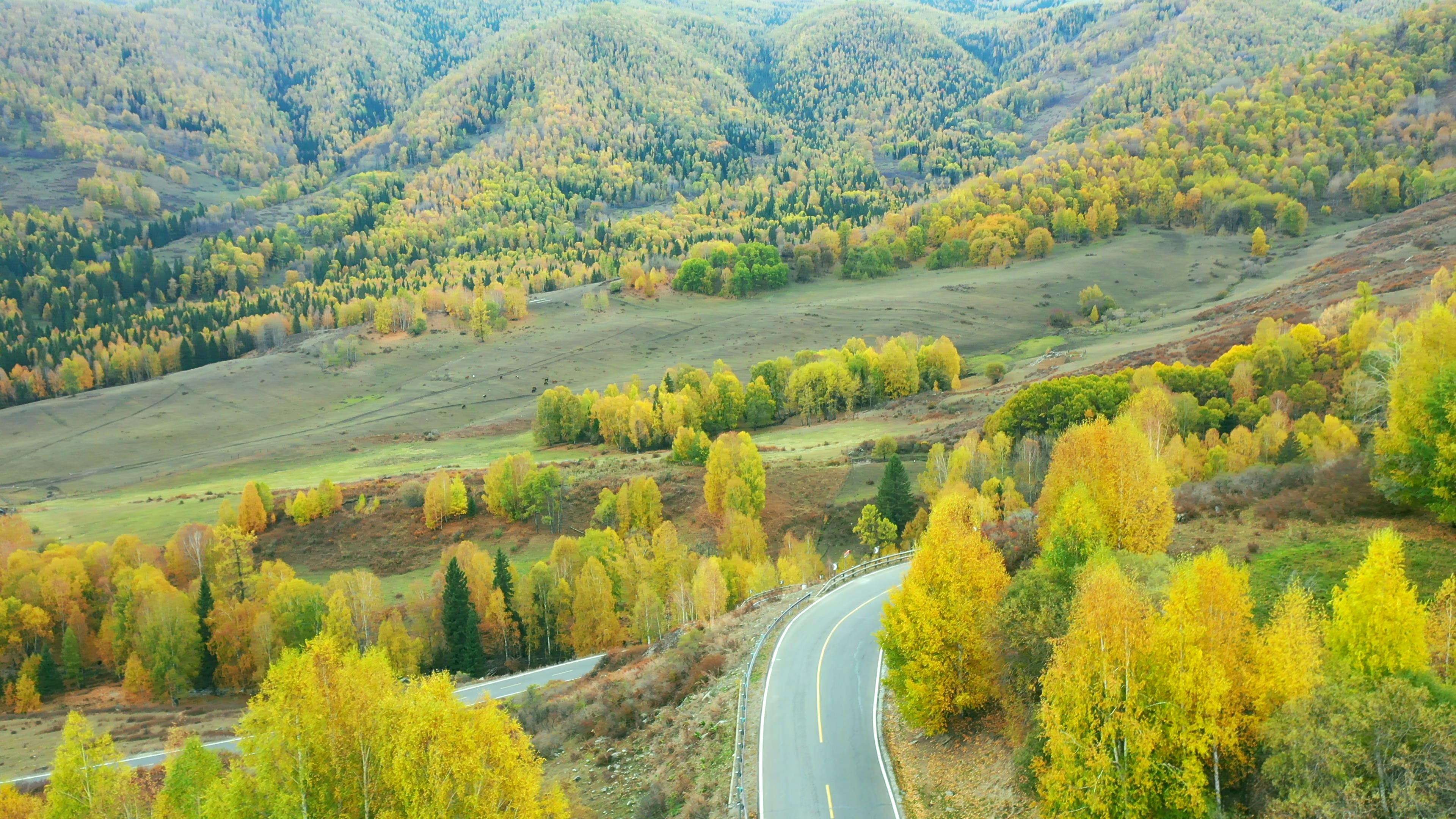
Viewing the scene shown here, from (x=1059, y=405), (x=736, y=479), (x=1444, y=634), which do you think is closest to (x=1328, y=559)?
(x=1444, y=634)

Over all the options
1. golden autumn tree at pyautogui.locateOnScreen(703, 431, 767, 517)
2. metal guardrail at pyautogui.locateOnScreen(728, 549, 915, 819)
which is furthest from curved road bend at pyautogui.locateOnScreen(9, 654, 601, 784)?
golden autumn tree at pyautogui.locateOnScreen(703, 431, 767, 517)

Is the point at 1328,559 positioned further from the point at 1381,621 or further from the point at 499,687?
the point at 499,687

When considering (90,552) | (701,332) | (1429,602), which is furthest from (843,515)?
(701,332)

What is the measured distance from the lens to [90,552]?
8350cm

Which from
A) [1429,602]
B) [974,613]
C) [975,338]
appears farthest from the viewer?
[975,338]

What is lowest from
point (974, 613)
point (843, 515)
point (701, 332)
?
point (843, 515)

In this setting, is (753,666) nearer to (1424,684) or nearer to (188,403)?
(1424,684)

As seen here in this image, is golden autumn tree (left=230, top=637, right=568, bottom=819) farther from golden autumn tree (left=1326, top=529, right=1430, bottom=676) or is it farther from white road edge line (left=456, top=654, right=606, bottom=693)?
white road edge line (left=456, top=654, right=606, bottom=693)

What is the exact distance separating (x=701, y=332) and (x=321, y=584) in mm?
117197

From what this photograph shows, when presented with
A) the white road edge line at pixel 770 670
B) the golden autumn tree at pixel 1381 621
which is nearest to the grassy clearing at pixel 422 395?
the white road edge line at pixel 770 670

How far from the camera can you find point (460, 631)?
65750 mm

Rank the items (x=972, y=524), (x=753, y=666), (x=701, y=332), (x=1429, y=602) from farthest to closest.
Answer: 1. (x=701, y=332)
2. (x=753, y=666)
3. (x=972, y=524)
4. (x=1429, y=602)

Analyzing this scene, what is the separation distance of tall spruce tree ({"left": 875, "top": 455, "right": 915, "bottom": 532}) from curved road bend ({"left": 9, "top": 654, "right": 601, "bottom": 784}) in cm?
2931

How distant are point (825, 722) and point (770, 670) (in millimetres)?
5062
